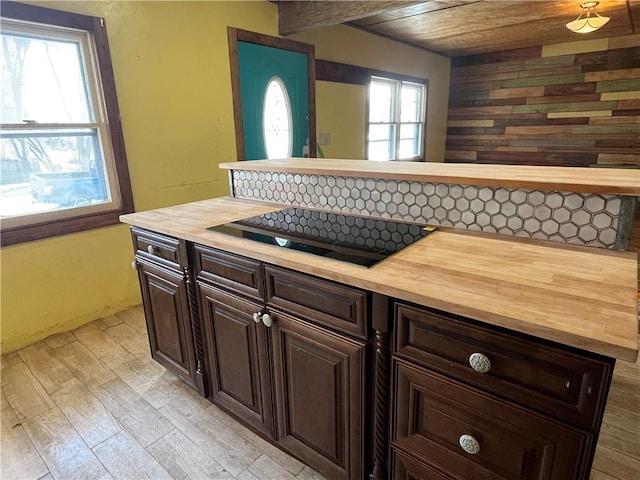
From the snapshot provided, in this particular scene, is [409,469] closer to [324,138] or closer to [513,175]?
[513,175]

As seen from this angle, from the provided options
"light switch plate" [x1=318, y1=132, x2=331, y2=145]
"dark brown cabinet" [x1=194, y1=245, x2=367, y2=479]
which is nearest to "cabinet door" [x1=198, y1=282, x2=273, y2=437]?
"dark brown cabinet" [x1=194, y1=245, x2=367, y2=479]

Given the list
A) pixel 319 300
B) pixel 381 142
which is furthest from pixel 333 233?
pixel 381 142

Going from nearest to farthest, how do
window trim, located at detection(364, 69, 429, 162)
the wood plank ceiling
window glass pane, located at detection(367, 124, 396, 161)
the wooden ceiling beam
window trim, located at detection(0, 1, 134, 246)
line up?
window trim, located at detection(0, 1, 134, 246), the wooden ceiling beam, the wood plank ceiling, window trim, located at detection(364, 69, 429, 162), window glass pane, located at detection(367, 124, 396, 161)

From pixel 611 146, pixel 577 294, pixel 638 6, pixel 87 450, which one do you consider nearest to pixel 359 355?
Answer: pixel 577 294

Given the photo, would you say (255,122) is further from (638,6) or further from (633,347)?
(638,6)

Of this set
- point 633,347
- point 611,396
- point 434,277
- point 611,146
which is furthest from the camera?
point 611,146

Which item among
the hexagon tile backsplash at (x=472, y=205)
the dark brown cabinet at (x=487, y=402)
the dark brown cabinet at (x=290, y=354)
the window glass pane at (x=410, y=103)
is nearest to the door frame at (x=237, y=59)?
the hexagon tile backsplash at (x=472, y=205)

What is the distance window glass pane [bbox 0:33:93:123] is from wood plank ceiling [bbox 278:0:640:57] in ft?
5.81

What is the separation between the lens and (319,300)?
1.15 m

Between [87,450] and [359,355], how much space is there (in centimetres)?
131

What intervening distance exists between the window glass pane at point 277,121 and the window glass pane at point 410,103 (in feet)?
7.14

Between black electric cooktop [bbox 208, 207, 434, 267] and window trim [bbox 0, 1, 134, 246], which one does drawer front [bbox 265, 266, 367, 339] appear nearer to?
black electric cooktop [bbox 208, 207, 434, 267]

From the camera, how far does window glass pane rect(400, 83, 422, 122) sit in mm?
5133

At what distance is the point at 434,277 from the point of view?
3.25 feet
